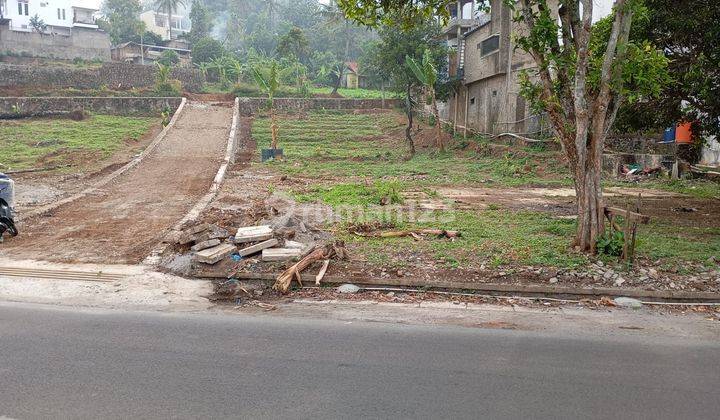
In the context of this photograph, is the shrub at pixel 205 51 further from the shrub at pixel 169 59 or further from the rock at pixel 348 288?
the rock at pixel 348 288

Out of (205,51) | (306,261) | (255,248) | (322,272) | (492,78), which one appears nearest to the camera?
(322,272)

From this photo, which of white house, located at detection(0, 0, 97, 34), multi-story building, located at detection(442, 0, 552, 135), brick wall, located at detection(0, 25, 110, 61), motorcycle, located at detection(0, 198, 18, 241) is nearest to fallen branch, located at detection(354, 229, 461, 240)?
motorcycle, located at detection(0, 198, 18, 241)

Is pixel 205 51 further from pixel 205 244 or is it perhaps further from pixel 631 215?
pixel 631 215

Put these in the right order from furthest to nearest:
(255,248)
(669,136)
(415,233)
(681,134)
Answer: (669,136) → (681,134) → (415,233) → (255,248)

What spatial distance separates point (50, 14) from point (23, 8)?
250cm

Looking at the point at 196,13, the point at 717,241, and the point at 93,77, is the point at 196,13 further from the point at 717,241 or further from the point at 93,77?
the point at 717,241

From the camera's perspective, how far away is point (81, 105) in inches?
1407

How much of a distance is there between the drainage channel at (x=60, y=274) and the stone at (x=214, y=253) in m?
1.17

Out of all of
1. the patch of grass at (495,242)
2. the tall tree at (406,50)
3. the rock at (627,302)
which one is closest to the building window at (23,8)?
the tall tree at (406,50)

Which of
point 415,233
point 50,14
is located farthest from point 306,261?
point 50,14

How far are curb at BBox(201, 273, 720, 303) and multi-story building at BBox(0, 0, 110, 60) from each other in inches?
1964

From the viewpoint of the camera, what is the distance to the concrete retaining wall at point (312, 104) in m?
38.8

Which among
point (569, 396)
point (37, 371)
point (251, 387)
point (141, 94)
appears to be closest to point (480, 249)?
point (569, 396)

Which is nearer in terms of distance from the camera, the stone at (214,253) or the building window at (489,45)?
the stone at (214,253)
